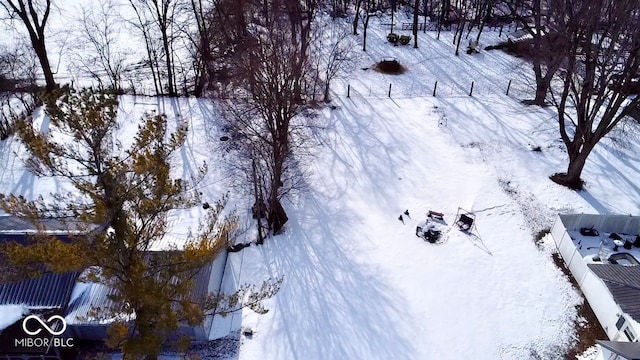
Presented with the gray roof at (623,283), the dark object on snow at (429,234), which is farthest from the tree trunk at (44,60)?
the gray roof at (623,283)

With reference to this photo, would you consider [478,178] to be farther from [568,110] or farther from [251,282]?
[251,282]

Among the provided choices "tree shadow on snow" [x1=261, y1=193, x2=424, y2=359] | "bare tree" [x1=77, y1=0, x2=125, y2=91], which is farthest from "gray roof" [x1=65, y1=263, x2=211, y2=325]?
"bare tree" [x1=77, y1=0, x2=125, y2=91]

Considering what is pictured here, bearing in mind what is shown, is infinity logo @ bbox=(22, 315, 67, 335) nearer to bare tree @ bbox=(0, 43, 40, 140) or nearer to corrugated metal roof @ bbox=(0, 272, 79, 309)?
corrugated metal roof @ bbox=(0, 272, 79, 309)

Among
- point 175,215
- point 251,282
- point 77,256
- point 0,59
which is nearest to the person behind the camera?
point 77,256

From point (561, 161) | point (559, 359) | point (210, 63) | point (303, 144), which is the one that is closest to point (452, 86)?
point (561, 161)

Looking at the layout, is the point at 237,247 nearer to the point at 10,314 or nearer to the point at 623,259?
the point at 10,314

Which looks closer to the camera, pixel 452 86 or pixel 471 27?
pixel 452 86

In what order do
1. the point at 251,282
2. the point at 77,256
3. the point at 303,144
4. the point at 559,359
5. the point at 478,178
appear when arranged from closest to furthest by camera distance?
1. the point at 77,256
2. the point at 559,359
3. the point at 251,282
4. the point at 478,178
5. the point at 303,144

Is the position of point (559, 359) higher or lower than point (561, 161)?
lower
